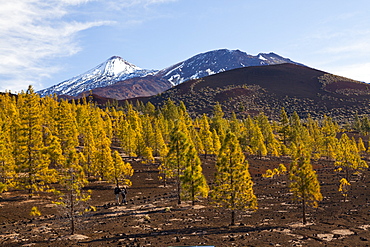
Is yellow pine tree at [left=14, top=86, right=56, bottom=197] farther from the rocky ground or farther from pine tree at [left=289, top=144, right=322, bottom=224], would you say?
pine tree at [left=289, top=144, right=322, bottom=224]

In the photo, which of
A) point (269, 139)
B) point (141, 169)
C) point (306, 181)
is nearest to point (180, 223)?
point (306, 181)

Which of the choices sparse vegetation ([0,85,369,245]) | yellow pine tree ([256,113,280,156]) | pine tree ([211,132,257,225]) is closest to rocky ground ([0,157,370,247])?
sparse vegetation ([0,85,369,245])

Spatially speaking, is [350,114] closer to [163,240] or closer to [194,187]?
[194,187]

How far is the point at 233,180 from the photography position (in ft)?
95.2

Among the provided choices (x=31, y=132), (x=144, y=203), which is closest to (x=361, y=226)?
Result: (x=144, y=203)

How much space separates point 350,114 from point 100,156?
17715cm

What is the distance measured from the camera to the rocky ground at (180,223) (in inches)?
902

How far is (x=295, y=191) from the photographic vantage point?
2978 cm

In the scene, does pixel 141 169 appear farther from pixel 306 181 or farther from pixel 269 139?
pixel 269 139

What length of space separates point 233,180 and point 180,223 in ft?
21.4

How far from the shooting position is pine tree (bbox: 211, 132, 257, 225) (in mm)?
28266

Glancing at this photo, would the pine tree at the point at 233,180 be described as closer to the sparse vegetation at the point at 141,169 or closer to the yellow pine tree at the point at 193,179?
the sparse vegetation at the point at 141,169

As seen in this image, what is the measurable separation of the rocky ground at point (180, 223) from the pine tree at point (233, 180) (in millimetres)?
2210

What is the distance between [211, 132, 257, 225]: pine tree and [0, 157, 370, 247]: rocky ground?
87.0 inches
